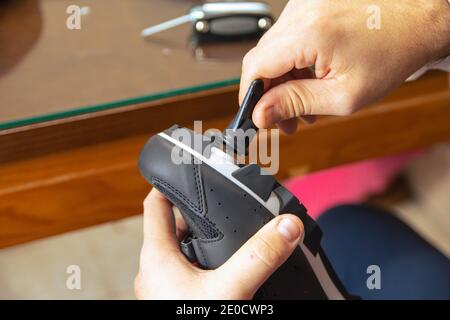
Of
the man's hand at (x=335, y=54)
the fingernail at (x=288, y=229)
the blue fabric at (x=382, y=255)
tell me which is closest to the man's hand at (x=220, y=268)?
the fingernail at (x=288, y=229)

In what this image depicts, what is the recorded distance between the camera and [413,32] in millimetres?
638

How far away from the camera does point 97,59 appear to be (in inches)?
30.0

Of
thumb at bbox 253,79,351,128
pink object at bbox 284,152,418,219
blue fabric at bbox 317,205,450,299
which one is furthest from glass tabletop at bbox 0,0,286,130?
pink object at bbox 284,152,418,219

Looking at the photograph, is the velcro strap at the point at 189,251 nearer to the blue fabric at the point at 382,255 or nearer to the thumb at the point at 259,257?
the thumb at the point at 259,257

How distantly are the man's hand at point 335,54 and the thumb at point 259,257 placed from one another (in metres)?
0.12

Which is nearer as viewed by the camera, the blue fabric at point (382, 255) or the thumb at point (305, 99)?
the thumb at point (305, 99)

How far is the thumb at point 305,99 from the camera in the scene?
604mm

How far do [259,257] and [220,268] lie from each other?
36mm

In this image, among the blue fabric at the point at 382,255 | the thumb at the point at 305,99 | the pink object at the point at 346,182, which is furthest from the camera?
the pink object at the point at 346,182

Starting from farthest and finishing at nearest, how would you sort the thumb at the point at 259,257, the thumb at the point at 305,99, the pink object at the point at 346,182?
the pink object at the point at 346,182
the thumb at the point at 305,99
the thumb at the point at 259,257

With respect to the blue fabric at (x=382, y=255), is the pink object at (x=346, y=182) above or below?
below

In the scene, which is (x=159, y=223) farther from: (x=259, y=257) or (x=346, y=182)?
(x=346, y=182)

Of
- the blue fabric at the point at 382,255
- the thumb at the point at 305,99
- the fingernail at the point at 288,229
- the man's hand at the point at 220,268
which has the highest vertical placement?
the thumb at the point at 305,99

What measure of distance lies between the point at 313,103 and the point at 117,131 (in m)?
0.23
